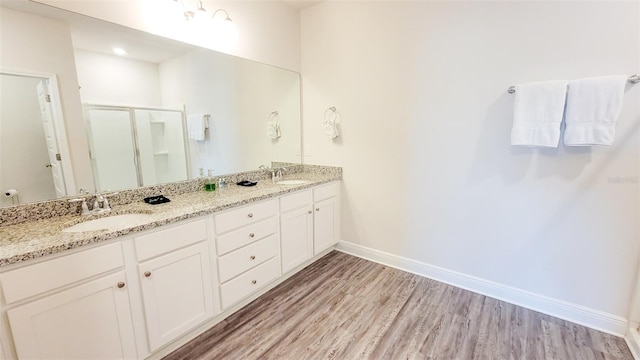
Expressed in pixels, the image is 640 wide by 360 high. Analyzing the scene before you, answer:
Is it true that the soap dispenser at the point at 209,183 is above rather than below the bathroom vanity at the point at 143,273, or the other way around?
above

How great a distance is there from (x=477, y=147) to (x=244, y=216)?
1915 mm

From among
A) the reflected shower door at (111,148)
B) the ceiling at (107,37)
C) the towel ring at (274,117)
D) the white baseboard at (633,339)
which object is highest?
the ceiling at (107,37)

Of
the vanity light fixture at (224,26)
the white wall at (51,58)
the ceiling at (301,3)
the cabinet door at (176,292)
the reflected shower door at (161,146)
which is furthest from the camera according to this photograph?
the ceiling at (301,3)

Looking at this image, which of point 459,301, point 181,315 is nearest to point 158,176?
point 181,315

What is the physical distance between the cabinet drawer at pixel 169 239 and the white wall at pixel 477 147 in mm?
1701

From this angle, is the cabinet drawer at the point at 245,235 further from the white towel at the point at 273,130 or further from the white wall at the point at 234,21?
the white wall at the point at 234,21

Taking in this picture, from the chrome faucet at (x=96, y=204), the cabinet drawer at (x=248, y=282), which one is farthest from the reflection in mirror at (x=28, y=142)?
the cabinet drawer at (x=248, y=282)

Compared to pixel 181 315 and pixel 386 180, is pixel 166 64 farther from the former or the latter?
pixel 386 180

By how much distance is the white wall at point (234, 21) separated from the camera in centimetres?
177

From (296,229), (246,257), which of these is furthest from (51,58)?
(296,229)

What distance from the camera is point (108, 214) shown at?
5.57 ft

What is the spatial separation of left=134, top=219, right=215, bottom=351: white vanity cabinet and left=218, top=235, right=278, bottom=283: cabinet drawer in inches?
4.6

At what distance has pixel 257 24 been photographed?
2.66 meters

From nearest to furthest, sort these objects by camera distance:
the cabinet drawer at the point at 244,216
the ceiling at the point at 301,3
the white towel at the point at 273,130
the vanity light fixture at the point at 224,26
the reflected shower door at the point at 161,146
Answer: the cabinet drawer at the point at 244,216 → the reflected shower door at the point at 161,146 → the vanity light fixture at the point at 224,26 → the ceiling at the point at 301,3 → the white towel at the point at 273,130
